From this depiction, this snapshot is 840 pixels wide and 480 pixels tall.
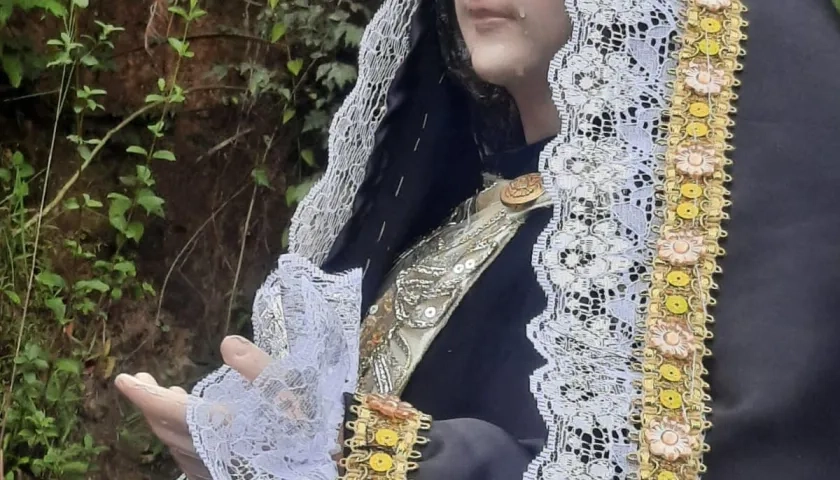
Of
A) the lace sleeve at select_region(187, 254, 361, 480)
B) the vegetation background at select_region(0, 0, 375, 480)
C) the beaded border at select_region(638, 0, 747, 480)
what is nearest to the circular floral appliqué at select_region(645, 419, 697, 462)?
the beaded border at select_region(638, 0, 747, 480)

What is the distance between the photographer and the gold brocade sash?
0.88 meters

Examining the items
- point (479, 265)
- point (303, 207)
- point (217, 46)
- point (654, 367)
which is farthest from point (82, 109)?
point (654, 367)

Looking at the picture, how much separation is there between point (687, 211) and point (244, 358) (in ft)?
1.12

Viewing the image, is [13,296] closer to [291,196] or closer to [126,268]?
[126,268]

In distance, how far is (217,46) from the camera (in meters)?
1.81

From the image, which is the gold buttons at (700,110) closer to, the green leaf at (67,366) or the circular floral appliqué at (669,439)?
the circular floral appliqué at (669,439)

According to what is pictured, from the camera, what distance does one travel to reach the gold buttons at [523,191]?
0.90m

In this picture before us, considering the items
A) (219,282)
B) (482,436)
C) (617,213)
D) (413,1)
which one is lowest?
(219,282)

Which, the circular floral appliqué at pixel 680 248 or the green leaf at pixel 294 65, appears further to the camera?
the green leaf at pixel 294 65

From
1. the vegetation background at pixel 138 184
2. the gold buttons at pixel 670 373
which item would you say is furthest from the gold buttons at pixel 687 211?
the vegetation background at pixel 138 184

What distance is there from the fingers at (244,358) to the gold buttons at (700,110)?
37 centimetres

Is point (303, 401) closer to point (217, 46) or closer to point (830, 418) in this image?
point (830, 418)

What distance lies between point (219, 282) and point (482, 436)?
1174mm

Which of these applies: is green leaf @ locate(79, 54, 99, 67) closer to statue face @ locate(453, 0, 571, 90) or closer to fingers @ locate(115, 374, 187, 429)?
statue face @ locate(453, 0, 571, 90)
